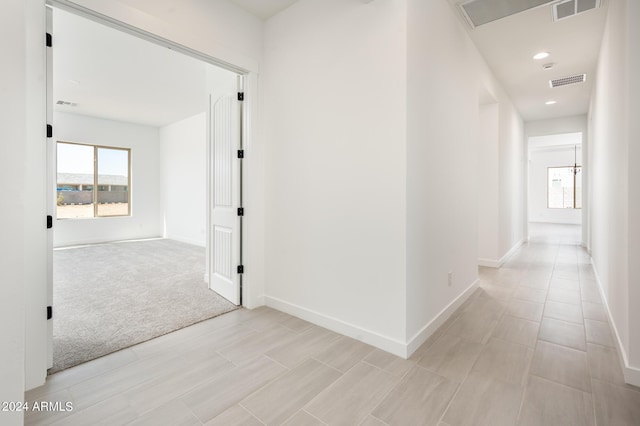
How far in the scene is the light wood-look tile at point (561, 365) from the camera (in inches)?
72.4

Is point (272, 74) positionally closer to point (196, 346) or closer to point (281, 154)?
point (281, 154)

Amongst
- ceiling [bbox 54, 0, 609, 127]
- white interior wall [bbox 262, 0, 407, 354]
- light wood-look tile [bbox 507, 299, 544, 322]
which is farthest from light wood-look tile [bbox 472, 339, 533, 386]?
ceiling [bbox 54, 0, 609, 127]

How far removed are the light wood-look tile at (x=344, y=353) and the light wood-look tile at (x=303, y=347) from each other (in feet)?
0.18

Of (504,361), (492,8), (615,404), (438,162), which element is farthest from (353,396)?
(492,8)

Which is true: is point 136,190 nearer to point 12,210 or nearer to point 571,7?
point 12,210

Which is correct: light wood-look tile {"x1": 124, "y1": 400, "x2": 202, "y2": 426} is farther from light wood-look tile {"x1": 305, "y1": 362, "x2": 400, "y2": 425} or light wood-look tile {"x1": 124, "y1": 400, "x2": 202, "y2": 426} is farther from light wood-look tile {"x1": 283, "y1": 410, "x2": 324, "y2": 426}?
light wood-look tile {"x1": 305, "y1": 362, "x2": 400, "y2": 425}

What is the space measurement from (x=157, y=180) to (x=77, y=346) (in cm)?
698

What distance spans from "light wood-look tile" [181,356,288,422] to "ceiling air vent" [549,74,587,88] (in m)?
5.69

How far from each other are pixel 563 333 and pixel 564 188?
1247 centimetres

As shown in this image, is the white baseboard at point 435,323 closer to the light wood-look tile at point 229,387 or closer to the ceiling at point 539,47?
the light wood-look tile at point 229,387

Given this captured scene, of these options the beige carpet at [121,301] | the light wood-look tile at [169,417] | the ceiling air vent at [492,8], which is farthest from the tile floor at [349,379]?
the ceiling air vent at [492,8]

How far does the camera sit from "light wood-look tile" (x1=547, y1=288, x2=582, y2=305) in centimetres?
327

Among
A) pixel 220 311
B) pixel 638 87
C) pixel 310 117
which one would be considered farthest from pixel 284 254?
pixel 638 87

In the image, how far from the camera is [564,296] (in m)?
3.41
